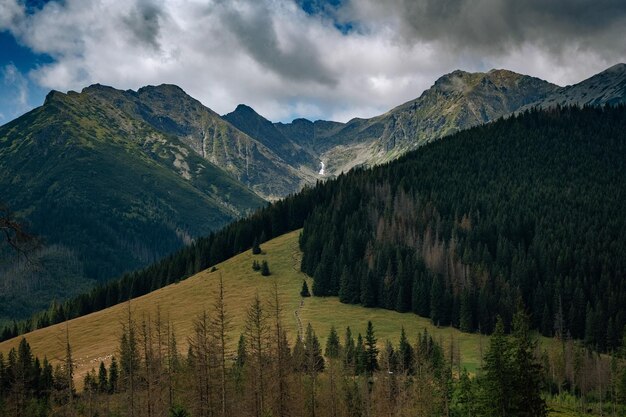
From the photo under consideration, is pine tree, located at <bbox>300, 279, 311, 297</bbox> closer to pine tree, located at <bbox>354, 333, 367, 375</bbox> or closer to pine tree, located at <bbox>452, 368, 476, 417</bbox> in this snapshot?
pine tree, located at <bbox>354, 333, 367, 375</bbox>

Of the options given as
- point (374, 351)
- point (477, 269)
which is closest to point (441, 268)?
point (477, 269)

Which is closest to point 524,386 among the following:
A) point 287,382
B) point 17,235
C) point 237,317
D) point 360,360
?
point 287,382

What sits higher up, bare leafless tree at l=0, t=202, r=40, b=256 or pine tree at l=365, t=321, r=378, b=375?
bare leafless tree at l=0, t=202, r=40, b=256

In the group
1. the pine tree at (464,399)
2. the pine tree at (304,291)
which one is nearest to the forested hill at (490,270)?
the pine tree at (304,291)

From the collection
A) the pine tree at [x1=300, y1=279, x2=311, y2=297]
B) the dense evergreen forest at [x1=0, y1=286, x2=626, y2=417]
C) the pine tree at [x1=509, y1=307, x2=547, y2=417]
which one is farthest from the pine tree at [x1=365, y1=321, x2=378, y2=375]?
the pine tree at [x1=509, y1=307, x2=547, y2=417]

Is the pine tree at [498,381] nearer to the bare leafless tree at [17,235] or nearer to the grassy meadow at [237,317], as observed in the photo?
the bare leafless tree at [17,235]

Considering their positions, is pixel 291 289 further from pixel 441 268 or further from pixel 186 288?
pixel 441 268

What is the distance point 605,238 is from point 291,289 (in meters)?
108

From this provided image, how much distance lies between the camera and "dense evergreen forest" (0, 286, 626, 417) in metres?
50.7

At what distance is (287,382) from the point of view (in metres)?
63.3

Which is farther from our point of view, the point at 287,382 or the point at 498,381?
the point at 287,382

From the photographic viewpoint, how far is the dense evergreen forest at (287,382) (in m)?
50.7

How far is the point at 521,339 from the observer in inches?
1913

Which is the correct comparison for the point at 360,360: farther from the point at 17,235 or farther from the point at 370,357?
the point at 17,235
